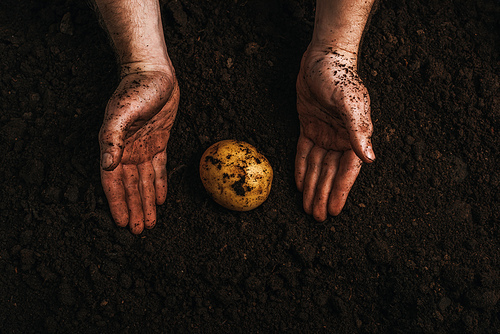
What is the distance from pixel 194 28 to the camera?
112 inches

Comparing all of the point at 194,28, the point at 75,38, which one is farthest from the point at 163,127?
the point at 75,38

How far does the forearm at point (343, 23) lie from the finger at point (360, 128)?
549 millimetres

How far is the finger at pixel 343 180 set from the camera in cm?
246


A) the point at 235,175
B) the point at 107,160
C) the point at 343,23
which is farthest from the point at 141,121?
the point at 343,23

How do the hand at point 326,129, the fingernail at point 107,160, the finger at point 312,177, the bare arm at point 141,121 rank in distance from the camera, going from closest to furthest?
the fingernail at point 107,160
the hand at point 326,129
the bare arm at point 141,121
the finger at point 312,177

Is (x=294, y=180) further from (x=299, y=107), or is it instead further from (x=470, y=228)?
(x=470, y=228)

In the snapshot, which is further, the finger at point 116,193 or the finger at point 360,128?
the finger at point 116,193

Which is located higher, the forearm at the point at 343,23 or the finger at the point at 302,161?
the forearm at the point at 343,23

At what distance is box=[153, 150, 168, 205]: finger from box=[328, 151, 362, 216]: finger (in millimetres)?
1149

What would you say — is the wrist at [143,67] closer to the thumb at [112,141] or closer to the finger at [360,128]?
the thumb at [112,141]

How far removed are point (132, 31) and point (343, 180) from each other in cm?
170

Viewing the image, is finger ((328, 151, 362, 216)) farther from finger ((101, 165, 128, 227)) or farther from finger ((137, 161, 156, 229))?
finger ((101, 165, 128, 227))

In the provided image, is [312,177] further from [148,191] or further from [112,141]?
[112,141]

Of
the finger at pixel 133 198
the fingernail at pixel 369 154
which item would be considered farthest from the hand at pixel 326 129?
the finger at pixel 133 198
